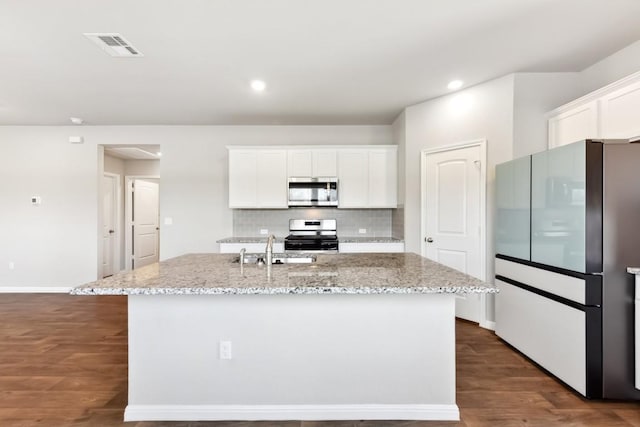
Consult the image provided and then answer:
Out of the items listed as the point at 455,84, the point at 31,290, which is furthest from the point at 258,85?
the point at 31,290

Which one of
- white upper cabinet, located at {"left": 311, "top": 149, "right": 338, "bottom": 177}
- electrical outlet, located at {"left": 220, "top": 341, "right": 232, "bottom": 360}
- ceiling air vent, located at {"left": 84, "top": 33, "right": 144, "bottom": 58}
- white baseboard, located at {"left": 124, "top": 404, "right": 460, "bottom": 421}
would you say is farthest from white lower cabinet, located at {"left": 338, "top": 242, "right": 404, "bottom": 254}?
ceiling air vent, located at {"left": 84, "top": 33, "right": 144, "bottom": 58}

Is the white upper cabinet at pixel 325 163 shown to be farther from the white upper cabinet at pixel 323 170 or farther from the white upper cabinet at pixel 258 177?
the white upper cabinet at pixel 258 177

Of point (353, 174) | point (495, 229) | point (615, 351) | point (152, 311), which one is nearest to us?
point (152, 311)

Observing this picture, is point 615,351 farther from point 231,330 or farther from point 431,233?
point 231,330

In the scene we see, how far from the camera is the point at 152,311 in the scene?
6.43 feet

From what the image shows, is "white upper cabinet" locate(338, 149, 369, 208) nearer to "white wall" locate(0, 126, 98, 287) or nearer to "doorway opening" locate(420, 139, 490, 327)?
"doorway opening" locate(420, 139, 490, 327)

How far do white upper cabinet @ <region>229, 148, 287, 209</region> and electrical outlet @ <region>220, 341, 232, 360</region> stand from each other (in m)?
2.94

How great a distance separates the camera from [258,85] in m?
3.54

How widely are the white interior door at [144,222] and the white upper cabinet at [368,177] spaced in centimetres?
A: 481

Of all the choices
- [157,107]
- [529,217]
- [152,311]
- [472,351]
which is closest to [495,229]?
[529,217]

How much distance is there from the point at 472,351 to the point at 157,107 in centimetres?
455

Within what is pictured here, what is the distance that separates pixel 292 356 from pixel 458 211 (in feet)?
8.77

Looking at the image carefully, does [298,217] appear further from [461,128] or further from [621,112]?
[621,112]

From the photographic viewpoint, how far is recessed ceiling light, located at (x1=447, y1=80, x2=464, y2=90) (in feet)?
11.4
